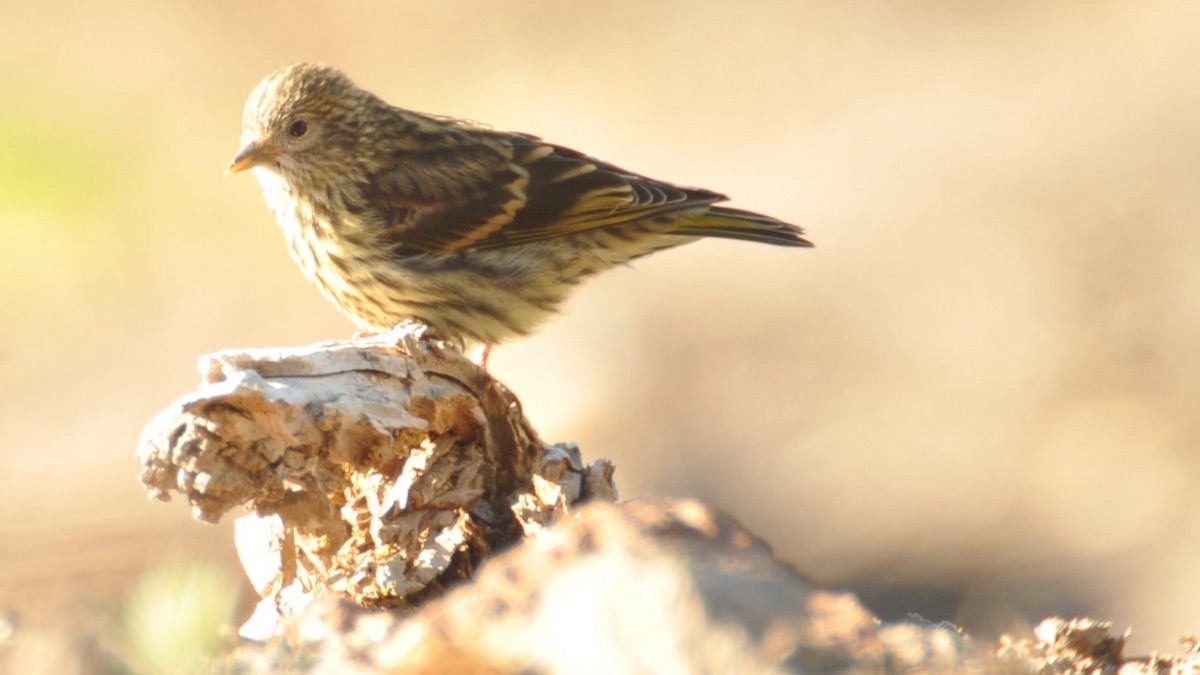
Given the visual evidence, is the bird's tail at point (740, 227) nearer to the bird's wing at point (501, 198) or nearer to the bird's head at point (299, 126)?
the bird's wing at point (501, 198)

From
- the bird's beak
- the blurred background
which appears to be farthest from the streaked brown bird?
the blurred background

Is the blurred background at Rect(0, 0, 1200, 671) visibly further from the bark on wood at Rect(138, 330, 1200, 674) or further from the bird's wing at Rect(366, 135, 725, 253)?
the bird's wing at Rect(366, 135, 725, 253)

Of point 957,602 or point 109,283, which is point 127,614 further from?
point 109,283

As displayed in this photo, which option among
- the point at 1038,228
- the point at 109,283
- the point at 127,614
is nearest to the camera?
the point at 127,614

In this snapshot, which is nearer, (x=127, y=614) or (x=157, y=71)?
(x=127, y=614)

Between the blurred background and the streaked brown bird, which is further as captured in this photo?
the blurred background

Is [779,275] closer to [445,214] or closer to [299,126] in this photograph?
[445,214]

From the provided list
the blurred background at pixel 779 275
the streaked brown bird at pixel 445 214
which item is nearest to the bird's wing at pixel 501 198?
the streaked brown bird at pixel 445 214

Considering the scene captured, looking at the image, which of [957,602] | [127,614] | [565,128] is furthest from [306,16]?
[127,614]
